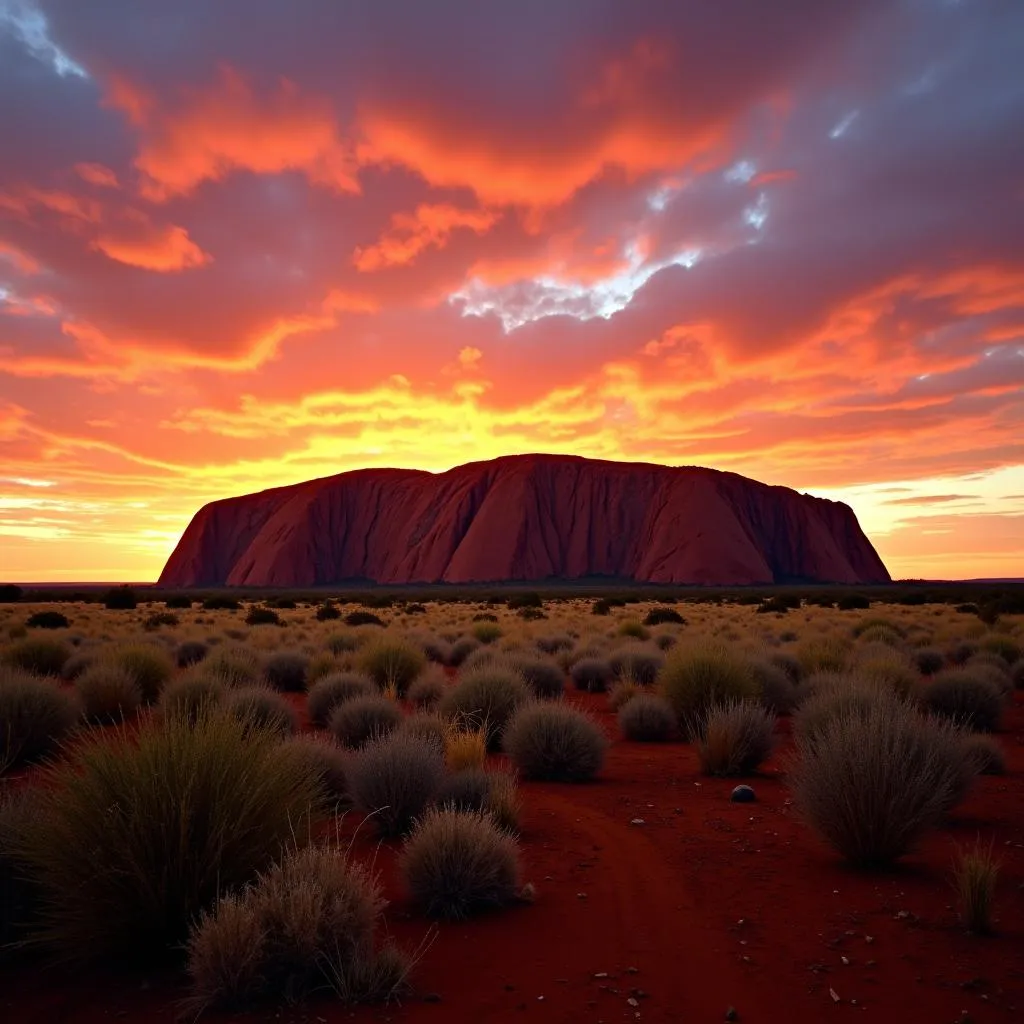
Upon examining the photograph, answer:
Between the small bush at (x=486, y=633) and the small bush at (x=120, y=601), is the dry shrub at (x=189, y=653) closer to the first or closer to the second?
the small bush at (x=486, y=633)

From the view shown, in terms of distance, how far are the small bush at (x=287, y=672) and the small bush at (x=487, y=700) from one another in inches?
252

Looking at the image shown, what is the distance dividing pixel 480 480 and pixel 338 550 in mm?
23657

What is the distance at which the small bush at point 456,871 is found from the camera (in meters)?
5.02

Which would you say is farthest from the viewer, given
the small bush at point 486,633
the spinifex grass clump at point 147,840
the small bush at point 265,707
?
the small bush at point 486,633

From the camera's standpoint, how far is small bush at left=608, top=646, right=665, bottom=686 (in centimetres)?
1627

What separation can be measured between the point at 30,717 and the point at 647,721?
309 inches

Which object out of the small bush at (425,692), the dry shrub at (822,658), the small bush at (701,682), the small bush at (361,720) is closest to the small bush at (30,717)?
the small bush at (361,720)

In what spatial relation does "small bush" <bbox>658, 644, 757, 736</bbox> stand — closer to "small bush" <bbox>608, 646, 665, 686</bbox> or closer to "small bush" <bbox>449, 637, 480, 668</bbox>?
"small bush" <bbox>608, 646, 665, 686</bbox>

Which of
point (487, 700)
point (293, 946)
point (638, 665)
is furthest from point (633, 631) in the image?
point (293, 946)

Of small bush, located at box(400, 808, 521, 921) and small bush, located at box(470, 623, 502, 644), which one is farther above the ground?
small bush, located at box(470, 623, 502, 644)

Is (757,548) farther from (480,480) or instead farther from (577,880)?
(577,880)

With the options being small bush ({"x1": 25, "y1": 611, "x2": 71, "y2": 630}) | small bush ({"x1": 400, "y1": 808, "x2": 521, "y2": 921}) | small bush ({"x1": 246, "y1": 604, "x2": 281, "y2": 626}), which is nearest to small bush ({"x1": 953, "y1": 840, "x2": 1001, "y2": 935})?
small bush ({"x1": 400, "y1": 808, "x2": 521, "y2": 921})

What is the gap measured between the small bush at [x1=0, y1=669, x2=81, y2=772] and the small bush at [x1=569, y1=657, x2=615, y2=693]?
9600mm

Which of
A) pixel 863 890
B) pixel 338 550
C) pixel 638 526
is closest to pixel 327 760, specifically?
pixel 863 890
